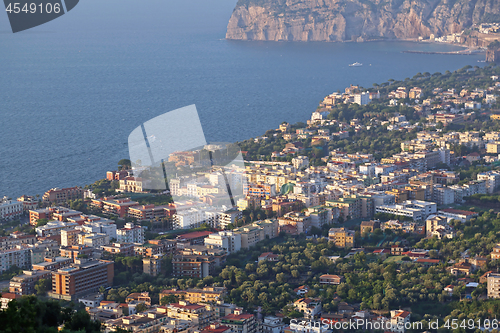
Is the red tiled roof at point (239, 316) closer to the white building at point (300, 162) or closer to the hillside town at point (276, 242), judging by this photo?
the hillside town at point (276, 242)

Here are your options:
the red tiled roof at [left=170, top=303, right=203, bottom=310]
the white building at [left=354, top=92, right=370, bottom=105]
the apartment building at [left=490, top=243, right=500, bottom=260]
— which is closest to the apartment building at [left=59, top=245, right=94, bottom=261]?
the red tiled roof at [left=170, top=303, right=203, bottom=310]

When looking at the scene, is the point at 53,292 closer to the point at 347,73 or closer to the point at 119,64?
the point at 347,73

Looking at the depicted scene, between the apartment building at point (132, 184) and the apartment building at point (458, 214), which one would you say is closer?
the apartment building at point (458, 214)

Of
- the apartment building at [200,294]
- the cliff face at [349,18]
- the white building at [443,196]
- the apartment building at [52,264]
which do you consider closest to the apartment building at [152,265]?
the apartment building at [52,264]

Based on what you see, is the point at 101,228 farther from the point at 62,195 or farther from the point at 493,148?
the point at 493,148

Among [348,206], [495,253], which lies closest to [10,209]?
[348,206]
